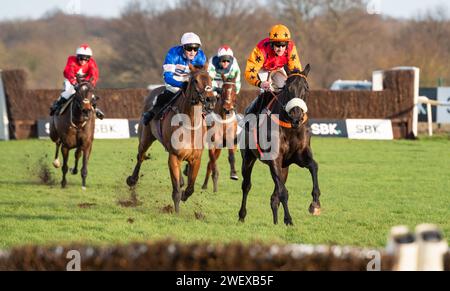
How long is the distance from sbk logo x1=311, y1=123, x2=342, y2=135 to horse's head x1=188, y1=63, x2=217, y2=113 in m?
15.2

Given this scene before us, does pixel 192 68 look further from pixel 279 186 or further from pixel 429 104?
pixel 429 104

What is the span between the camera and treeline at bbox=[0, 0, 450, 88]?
151ft

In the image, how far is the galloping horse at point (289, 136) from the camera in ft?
29.1

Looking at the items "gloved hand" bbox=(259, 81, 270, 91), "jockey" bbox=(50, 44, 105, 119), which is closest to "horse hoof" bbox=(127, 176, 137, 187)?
"jockey" bbox=(50, 44, 105, 119)

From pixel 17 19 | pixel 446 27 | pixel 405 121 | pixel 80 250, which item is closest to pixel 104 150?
pixel 405 121

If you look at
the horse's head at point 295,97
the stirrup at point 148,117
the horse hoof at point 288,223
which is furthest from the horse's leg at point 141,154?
the horse hoof at point 288,223

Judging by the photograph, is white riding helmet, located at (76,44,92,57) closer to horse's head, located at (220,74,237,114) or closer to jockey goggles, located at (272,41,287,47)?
horse's head, located at (220,74,237,114)

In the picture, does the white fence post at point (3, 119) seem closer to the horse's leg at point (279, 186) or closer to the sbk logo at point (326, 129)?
the sbk logo at point (326, 129)

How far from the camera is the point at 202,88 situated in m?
9.90

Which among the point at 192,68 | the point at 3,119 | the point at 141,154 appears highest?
the point at 192,68

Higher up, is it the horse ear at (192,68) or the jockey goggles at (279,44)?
the jockey goggles at (279,44)

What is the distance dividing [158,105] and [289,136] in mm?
2746

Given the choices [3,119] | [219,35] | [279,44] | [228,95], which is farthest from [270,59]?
[219,35]

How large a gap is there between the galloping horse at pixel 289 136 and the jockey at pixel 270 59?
0.99 feet
